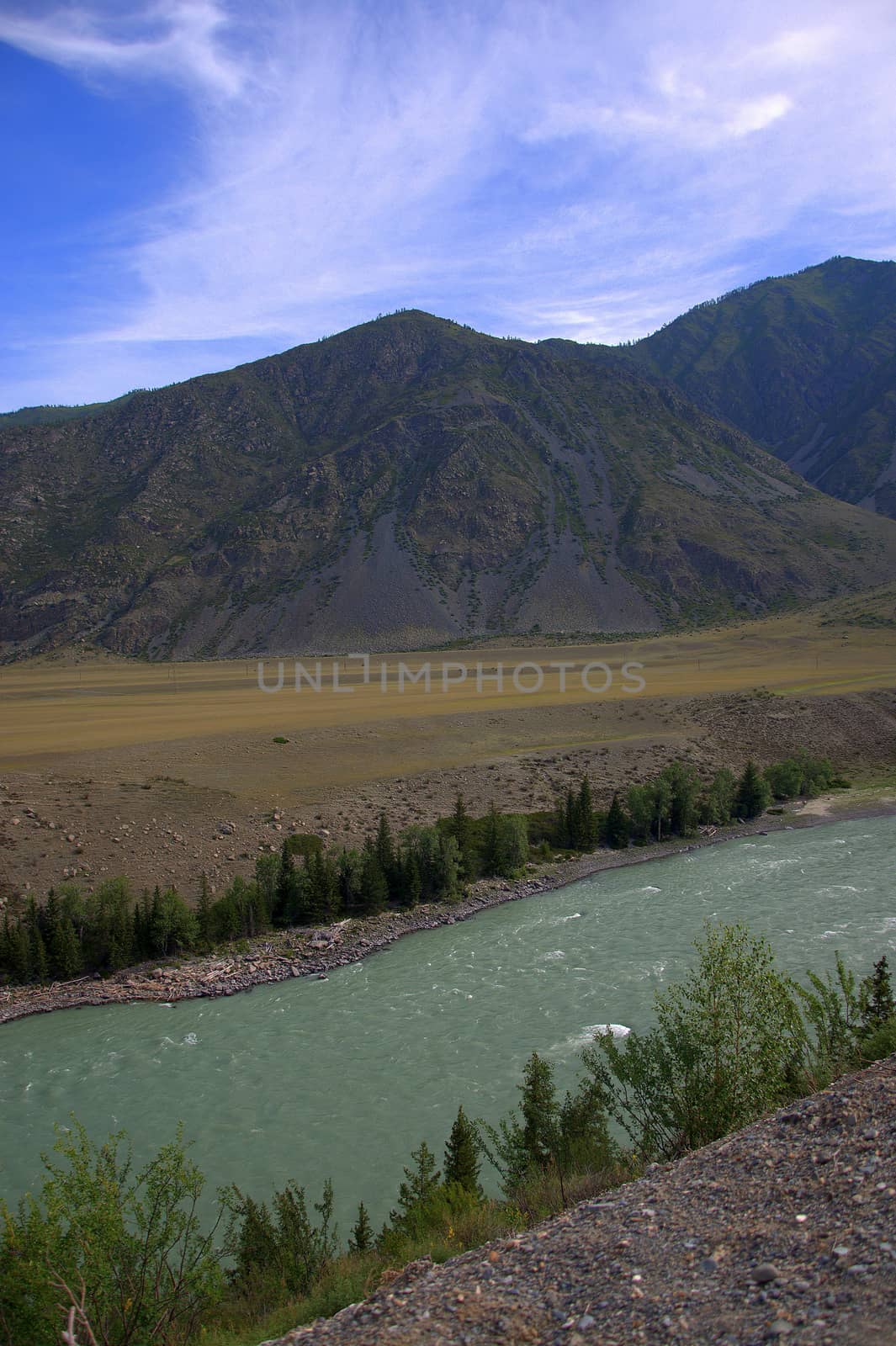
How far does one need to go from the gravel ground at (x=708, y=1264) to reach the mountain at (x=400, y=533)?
12671 centimetres

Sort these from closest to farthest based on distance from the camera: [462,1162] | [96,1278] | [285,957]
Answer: [96,1278] < [462,1162] < [285,957]

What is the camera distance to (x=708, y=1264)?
977 centimetres

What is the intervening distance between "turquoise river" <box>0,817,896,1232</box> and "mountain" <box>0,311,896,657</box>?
347ft

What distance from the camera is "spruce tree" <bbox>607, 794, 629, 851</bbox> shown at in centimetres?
4591

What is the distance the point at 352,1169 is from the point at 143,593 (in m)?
150

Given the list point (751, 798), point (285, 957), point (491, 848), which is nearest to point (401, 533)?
point (751, 798)

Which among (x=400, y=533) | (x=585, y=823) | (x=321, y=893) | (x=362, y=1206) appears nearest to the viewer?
(x=362, y=1206)

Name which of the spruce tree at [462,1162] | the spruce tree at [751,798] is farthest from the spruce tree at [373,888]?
the spruce tree at [751,798]

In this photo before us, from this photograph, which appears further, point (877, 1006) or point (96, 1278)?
point (877, 1006)

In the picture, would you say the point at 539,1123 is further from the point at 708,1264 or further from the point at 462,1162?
the point at 708,1264

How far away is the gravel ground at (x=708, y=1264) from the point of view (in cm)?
855

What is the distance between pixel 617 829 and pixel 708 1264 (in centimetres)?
3676

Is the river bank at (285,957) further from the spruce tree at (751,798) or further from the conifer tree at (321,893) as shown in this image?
the spruce tree at (751,798)

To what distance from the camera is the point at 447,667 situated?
357ft
